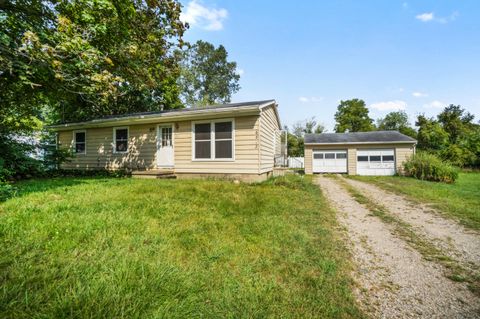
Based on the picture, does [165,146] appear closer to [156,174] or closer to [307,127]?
[156,174]

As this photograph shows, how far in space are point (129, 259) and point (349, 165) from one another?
58.7ft

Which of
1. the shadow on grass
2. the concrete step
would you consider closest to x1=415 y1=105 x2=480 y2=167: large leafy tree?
the concrete step

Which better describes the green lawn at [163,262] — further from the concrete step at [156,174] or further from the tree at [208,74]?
the tree at [208,74]

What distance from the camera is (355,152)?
17.1 meters

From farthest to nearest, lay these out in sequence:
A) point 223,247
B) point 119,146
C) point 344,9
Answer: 1. point 119,146
2. point 344,9
3. point 223,247

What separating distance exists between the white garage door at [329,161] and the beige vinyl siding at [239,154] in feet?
36.2

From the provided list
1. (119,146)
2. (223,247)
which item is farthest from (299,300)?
(119,146)

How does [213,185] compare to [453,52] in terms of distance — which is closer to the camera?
[213,185]

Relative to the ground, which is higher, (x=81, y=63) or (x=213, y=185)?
(x=81, y=63)

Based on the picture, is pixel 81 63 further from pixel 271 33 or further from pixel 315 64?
pixel 315 64

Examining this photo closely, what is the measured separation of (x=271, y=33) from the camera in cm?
1108

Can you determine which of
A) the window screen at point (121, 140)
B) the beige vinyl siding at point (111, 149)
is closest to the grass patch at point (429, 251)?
the beige vinyl siding at point (111, 149)

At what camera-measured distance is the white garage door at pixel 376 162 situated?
16.4 metres

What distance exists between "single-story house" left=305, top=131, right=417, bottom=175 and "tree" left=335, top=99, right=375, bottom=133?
23335 mm
